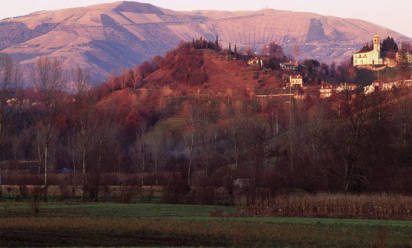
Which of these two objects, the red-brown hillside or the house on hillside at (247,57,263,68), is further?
the house on hillside at (247,57,263,68)

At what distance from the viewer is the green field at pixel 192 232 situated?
27438mm

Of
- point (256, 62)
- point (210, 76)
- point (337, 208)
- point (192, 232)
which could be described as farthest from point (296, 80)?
point (192, 232)

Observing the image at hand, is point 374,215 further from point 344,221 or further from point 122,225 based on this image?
point 122,225

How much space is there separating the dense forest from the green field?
2070 cm

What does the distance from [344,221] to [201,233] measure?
10.6m

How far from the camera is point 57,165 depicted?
10062cm

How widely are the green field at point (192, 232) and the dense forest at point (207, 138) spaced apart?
20698 mm

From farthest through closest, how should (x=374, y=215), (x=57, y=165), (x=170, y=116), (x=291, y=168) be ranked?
1. (x=170, y=116)
2. (x=57, y=165)
3. (x=291, y=168)
4. (x=374, y=215)

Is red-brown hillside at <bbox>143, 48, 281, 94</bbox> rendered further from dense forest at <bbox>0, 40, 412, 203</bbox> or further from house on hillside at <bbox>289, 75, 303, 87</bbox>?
dense forest at <bbox>0, 40, 412, 203</bbox>

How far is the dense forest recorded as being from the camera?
61188mm

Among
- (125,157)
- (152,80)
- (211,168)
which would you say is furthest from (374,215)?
(152,80)

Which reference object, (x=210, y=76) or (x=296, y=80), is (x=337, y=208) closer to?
(x=296, y=80)

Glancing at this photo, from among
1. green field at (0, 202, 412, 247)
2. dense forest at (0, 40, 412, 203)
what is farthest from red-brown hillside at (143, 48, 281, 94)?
green field at (0, 202, 412, 247)

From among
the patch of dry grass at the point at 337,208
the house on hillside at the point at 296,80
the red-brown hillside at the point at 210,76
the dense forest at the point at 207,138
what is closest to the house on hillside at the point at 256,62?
the red-brown hillside at the point at 210,76
